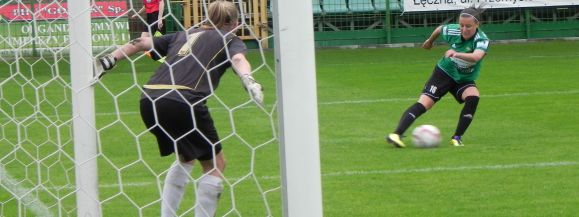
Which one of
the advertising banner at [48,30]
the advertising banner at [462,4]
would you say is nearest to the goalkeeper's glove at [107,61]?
the advertising banner at [48,30]

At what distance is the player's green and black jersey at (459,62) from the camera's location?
33.8ft

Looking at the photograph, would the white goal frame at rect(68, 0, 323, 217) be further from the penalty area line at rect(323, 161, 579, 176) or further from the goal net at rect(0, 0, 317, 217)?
the penalty area line at rect(323, 161, 579, 176)

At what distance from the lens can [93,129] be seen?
452 cm

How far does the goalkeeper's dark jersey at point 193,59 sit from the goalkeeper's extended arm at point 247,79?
32 cm

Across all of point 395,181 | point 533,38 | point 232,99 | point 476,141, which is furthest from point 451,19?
point 395,181

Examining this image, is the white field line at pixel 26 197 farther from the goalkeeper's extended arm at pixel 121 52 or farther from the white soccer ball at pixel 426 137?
the white soccer ball at pixel 426 137

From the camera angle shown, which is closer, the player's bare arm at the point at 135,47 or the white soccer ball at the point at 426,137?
the player's bare arm at the point at 135,47

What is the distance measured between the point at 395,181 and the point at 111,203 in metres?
1.97

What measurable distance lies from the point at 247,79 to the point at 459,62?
19.8 ft

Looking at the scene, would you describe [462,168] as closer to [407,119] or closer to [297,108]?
[407,119]

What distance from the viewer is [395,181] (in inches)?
Result: 332

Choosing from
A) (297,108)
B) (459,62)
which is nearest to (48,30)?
(297,108)

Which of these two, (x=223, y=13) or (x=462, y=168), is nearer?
(x=223, y=13)

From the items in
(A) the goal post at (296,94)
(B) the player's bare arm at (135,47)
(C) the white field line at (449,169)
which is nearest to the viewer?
(A) the goal post at (296,94)
